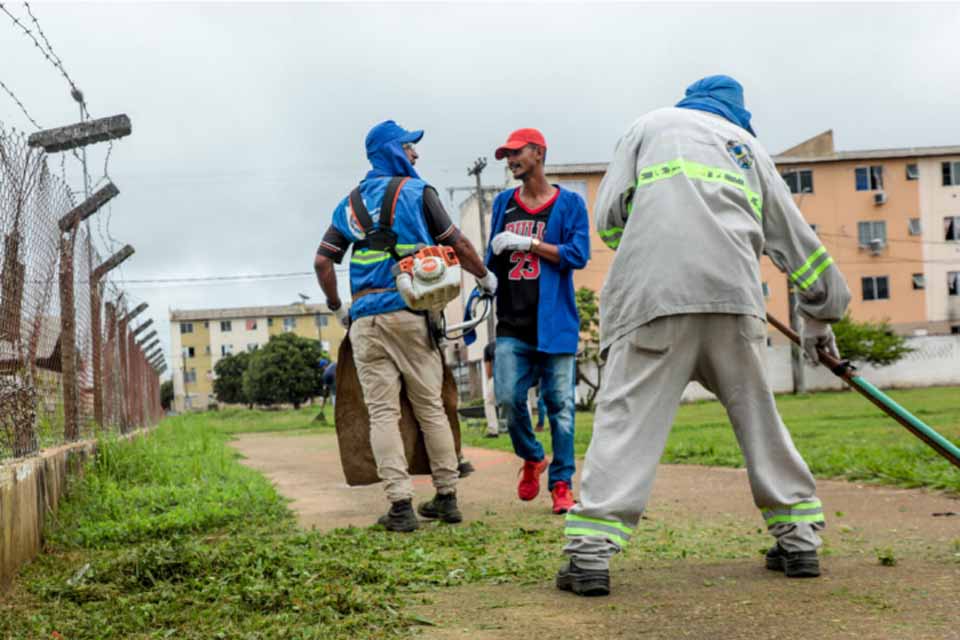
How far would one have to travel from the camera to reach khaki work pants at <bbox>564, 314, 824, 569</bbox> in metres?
3.66

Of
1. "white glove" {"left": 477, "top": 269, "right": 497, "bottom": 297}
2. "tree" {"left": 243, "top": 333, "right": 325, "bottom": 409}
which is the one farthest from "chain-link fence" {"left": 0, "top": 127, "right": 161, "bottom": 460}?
"tree" {"left": 243, "top": 333, "right": 325, "bottom": 409}

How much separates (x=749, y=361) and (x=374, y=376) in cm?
259

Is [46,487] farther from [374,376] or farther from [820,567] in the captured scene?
[820,567]

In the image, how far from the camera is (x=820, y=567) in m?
3.90

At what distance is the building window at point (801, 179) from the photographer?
5344cm

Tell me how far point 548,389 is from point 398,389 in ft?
2.77

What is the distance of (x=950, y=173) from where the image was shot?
179ft

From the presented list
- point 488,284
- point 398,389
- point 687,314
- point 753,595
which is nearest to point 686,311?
point 687,314

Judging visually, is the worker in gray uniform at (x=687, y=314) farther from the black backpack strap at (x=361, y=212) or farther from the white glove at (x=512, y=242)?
the black backpack strap at (x=361, y=212)

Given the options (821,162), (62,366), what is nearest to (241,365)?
(821,162)

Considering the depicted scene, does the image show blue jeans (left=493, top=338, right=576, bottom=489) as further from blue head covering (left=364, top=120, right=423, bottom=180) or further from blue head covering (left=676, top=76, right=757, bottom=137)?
blue head covering (left=676, top=76, right=757, bottom=137)

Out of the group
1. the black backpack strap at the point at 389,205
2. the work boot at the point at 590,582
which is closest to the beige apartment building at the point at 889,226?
the black backpack strap at the point at 389,205

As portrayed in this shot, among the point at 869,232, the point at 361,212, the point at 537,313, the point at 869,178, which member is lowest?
the point at 537,313

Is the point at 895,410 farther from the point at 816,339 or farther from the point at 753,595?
the point at 753,595
